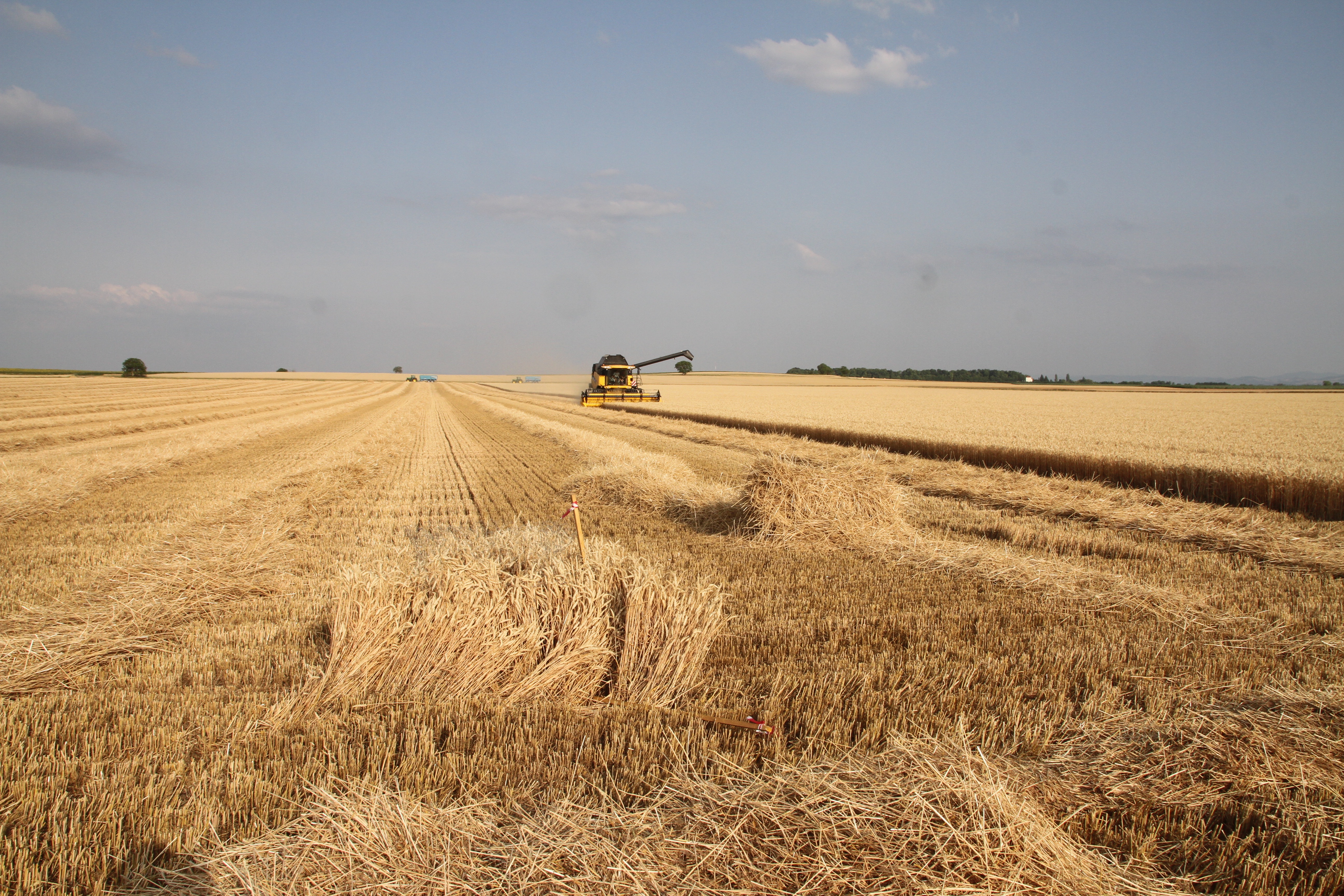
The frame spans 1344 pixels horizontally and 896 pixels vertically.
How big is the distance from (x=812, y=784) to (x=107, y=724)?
3.95 meters

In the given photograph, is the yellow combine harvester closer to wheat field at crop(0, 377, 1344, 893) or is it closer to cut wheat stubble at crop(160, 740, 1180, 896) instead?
wheat field at crop(0, 377, 1344, 893)

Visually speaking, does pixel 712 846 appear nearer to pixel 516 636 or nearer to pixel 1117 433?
pixel 516 636

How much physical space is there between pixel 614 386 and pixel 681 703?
39701mm

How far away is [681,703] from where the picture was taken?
175 inches

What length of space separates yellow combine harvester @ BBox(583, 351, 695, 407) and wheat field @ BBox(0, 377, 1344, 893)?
32.9 metres

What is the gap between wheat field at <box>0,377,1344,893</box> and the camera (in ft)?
8.85

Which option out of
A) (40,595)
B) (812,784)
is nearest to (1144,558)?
(812,784)

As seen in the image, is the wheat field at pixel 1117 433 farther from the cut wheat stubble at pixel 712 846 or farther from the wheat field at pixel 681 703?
the cut wheat stubble at pixel 712 846

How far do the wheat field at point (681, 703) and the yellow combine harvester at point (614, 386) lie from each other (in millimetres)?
32869

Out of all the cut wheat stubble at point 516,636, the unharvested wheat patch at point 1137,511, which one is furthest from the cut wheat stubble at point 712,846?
the unharvested wheat patch at point 1137,511

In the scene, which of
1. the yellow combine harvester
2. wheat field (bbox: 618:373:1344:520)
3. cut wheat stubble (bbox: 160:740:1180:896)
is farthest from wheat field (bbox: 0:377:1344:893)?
the yellow combine harvester

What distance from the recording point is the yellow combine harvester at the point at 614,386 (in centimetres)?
4300

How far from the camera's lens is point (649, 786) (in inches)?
132

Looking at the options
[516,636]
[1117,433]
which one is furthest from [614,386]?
[516,636]
